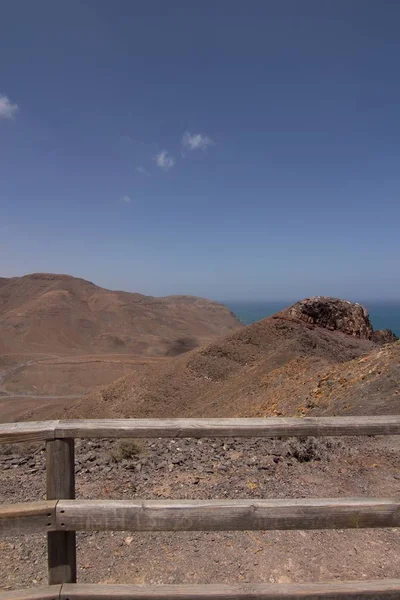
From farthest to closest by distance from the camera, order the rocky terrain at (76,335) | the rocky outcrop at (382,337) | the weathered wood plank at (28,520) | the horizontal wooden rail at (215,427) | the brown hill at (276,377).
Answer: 1. the rocky terrain at (76,335)
2. the rocky outcrop at (382,337)
3. the brown hill at (276,377)
4. the horizontal wooden rail at (215,427)
5. the weathered wood plank at (28,520)

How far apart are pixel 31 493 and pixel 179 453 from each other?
2.13 meters

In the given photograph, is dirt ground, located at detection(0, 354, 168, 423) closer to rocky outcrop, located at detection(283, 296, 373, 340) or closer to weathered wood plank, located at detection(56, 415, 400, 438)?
rocky outcrop, located at detection(283, 296, 373, 340)

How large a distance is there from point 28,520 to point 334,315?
2301 centimetres

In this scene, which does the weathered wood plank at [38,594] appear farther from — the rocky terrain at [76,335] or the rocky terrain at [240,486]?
the rocky terrain at [76,335]

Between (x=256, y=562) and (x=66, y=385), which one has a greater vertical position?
(x=256, y=562)

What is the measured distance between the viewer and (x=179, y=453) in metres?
6.61

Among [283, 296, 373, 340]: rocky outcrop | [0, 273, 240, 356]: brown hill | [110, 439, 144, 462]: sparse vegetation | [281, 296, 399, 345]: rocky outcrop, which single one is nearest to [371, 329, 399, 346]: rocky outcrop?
[281, 296, 399, 345]: rocky outcrop

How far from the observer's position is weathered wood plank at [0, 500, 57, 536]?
8.54 feet

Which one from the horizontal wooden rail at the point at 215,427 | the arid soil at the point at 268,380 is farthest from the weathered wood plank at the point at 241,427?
the arid soil at the point at 268,380

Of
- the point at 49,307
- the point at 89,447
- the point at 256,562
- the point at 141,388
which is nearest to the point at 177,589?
the point at 256,562

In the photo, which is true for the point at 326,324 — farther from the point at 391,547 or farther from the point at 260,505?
the point at 260,505

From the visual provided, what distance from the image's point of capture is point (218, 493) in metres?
5.34

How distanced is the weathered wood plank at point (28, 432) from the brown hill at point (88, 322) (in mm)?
62210

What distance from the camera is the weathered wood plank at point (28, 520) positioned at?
2.60 meters
